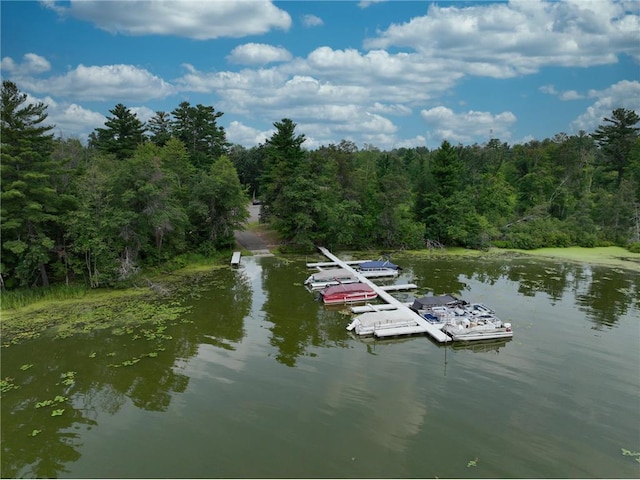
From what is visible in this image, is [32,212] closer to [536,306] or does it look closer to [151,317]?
[151,317]

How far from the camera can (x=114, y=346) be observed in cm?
1756

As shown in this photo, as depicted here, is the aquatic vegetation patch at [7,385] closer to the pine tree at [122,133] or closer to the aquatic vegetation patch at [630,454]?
the aquatic vegetation patch at [630,454]

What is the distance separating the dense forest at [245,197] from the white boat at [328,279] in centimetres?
811

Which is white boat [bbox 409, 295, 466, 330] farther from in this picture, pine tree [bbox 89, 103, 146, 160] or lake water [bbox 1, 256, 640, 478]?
pine tree [bbox 89, 103, 146, 160]

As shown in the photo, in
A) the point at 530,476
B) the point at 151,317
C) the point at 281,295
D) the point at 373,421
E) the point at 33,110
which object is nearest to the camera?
the point at 530,476

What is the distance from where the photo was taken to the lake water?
1098 cm

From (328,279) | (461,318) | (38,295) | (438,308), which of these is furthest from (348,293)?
(38,295)

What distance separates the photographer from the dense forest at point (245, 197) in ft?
75.3

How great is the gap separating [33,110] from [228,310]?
14610 mm

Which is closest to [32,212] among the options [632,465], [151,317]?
[151,317]

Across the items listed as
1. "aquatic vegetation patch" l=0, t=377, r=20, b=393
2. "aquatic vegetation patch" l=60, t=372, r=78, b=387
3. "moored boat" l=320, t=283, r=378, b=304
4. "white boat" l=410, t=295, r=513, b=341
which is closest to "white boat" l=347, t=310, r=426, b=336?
"white boat" l=410, t=295, r=513, b=341

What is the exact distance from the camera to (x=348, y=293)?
24.2 meters

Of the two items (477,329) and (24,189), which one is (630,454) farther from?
(24,189)

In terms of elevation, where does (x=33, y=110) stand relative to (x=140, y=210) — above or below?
above
